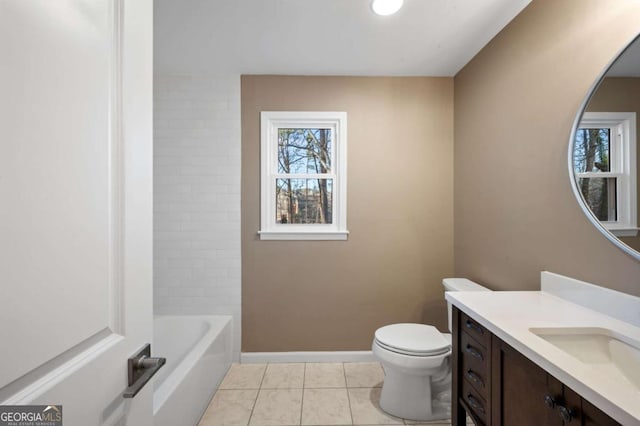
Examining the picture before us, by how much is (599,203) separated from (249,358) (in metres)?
2.50

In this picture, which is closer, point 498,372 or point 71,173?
point 71,173

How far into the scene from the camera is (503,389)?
1046 mm

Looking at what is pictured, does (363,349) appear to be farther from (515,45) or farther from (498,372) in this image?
(515,45)

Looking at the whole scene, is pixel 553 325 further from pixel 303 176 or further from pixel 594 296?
pixel 303 176

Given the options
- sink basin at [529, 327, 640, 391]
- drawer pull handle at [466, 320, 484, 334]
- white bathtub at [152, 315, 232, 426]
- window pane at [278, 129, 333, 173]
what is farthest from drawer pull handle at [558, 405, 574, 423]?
window pane at [278, 129, 333, 173]

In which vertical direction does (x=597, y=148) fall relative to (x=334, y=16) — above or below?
below

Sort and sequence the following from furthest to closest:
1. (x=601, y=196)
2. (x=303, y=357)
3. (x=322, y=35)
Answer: (x=303, y=357) → (x=322, y=35) → (x=601, y=196)

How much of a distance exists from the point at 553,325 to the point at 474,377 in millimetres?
403

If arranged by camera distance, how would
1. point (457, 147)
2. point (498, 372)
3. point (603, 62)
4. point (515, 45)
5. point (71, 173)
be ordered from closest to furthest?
point (71, 173), point (498, 372), point (603, 62), point (515, 45), point (457, 147)

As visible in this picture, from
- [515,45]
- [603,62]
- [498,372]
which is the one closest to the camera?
[498,372]

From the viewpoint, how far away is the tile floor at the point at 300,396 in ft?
5.76

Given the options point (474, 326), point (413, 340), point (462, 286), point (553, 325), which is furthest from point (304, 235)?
Answer: point (553, 325)

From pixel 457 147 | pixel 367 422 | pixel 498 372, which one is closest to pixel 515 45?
pixel 457 147

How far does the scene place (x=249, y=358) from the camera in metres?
2.41
